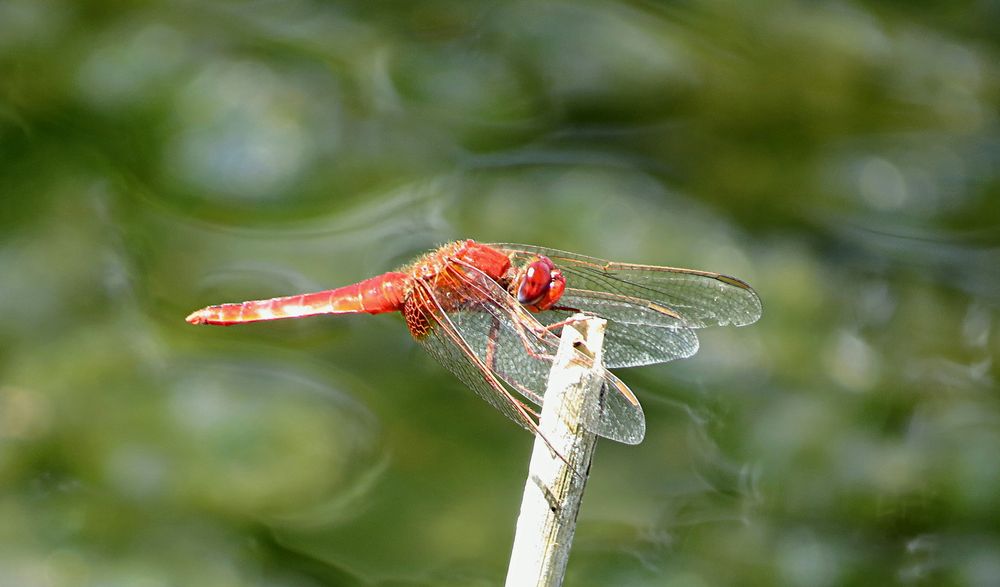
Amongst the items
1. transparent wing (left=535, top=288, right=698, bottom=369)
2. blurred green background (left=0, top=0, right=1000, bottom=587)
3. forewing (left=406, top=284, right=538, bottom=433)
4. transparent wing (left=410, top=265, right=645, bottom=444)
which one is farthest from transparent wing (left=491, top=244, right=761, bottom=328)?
blurred green background (left=0, top=0, right=1000, bottom=587)

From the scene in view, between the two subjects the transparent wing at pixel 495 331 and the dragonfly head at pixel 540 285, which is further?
the dragonfly head at pixel 540 285

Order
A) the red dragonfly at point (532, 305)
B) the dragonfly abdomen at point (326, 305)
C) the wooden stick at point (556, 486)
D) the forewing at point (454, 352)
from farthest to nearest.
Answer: the dragonfly abdomen at point (326, 305)
the red dragonfly at point (532, 305)
the forewing at point (454, 352)
the wooden stick at point (556, 486)

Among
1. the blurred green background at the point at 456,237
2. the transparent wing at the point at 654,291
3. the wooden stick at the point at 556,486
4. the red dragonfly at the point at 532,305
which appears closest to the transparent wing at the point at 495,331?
the red dragonfly at the point at 532,305

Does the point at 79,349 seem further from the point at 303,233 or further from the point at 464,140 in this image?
the point at 464,140

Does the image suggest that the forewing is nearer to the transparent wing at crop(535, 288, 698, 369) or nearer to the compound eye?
the compound eye

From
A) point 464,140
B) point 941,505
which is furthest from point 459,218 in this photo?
point 941,505

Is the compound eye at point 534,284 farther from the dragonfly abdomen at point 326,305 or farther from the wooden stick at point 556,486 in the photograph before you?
the wooden stick at point 556,486

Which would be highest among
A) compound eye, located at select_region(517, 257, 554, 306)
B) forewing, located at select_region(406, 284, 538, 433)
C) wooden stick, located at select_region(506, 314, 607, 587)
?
compound eye, located at select_region(517, 257, 554, 306)
